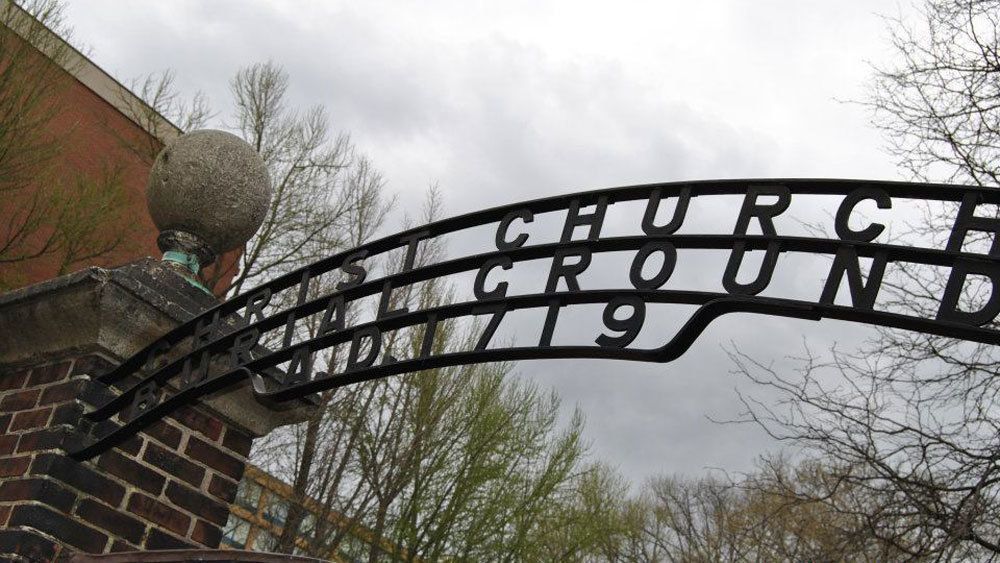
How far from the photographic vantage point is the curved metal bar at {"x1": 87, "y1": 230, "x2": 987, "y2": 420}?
2230 mm

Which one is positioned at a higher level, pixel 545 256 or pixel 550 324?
pixel 545 256

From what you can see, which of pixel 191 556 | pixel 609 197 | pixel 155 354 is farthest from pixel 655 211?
pixel 155 354

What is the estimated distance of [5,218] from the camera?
13289 millimetres

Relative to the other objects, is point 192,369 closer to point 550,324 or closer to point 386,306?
point 386,306

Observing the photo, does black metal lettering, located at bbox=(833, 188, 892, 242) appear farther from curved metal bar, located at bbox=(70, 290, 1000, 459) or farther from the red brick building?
the red brick building

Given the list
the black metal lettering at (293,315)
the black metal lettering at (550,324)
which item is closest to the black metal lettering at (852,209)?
the black metal lettering at (550,324)

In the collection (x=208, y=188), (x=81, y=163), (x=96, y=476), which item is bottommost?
(x=96, y=476)

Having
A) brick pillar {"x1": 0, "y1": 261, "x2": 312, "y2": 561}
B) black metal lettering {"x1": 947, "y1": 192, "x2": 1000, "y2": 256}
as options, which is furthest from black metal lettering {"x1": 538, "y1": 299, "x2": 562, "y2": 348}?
brick pillar {"x1": 0, "y1": 261, "x2": 312, "y2": 561}

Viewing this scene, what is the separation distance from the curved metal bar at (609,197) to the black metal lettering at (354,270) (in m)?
0.01

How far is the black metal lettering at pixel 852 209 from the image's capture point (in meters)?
2.29

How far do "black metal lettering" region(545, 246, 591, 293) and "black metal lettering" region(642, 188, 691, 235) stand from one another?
6.9 inches

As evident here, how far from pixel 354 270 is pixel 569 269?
0.72 meters

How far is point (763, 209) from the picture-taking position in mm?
2457

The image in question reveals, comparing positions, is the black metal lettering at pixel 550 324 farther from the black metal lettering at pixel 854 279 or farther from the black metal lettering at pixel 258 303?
the black metal lettering at pixel 258 303
